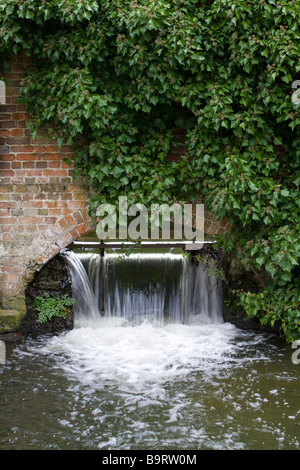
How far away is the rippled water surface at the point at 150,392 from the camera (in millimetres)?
3252

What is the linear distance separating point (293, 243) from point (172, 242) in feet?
8.60

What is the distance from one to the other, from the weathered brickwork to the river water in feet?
3.27

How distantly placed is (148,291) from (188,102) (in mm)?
2694

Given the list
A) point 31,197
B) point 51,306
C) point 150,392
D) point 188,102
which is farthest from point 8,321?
point 188,102

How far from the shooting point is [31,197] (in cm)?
519

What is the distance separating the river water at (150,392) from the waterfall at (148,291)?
0.50 metres

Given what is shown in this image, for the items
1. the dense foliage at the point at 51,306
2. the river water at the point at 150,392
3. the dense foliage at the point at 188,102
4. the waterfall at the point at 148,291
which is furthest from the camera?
the waterfall at the point at 148,291

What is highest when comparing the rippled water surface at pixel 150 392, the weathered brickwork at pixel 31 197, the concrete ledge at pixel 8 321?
the weathered brickwork at pixel 31 197

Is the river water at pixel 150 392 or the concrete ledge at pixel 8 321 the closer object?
the river water at pixel 150 392

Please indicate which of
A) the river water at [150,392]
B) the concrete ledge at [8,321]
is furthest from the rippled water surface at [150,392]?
the concrete ledge at [8,321]

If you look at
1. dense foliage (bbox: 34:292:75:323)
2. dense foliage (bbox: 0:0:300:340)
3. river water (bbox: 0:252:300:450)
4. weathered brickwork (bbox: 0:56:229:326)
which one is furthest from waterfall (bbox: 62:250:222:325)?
dense foliage (bbox: 0:0:300:340)

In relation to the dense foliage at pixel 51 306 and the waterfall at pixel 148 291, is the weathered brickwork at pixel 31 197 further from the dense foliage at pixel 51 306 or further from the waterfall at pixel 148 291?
the waterfall at pixel 148 291

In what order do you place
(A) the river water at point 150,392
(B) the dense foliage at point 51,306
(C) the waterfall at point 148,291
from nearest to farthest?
(A) the river water at point 150,392 → (B) the dense foliage at point 51,306 → (C) the waterfall at point 148,291
